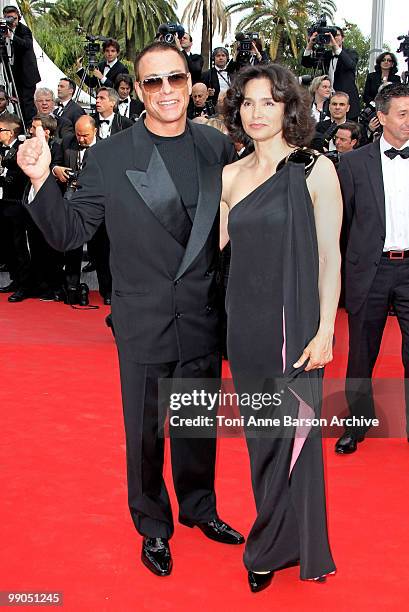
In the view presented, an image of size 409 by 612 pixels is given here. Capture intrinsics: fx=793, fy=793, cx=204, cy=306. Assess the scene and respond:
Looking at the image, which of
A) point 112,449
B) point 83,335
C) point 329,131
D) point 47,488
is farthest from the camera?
point 329,131

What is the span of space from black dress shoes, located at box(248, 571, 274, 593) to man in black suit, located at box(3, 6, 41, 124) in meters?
8.76

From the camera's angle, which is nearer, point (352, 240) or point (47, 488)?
point (47, 488)

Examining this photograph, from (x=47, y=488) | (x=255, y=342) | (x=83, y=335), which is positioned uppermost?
(x=255, y=342)

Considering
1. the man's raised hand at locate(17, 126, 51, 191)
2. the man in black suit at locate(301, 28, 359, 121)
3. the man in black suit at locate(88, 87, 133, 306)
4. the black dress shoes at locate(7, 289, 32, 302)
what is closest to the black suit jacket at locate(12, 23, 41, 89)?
the man in black suit at locate(88, 87, 133, 306)

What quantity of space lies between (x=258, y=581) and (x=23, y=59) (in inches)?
361

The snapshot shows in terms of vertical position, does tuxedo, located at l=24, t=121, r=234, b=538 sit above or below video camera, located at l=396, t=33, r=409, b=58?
below

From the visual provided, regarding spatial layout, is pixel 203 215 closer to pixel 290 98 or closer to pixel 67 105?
pixel 290 98

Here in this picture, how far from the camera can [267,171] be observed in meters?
2.55

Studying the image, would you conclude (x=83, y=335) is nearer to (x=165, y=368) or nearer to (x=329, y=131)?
(x=329, y=131)

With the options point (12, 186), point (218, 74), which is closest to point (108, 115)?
point (12, 186)

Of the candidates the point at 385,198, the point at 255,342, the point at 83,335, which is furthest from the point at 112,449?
the point at 83,335

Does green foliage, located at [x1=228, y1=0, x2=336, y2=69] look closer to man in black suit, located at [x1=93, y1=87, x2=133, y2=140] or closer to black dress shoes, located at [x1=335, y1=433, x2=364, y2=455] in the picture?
man in black suit, located at [x1=93, y1=87, x2=133, y2=140]

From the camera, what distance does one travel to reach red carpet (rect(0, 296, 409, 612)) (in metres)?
2.62

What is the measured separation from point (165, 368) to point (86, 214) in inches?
23.5
